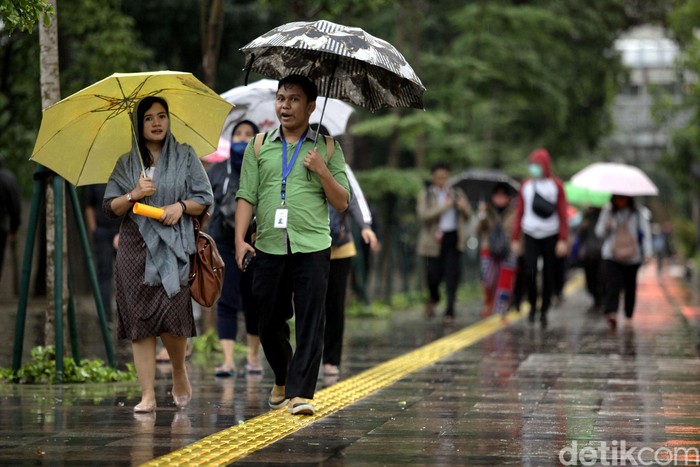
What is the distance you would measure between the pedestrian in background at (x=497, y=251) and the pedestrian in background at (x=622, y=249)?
151cm

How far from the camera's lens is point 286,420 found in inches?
316

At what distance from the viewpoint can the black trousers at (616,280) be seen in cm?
1708

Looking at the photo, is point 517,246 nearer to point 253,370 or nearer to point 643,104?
point 253,370

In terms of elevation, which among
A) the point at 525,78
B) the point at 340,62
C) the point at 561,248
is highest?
the point at 525,78

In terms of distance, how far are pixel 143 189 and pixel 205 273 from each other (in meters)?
0.62

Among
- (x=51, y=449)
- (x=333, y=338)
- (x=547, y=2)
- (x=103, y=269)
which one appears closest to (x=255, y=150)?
(x=51, y=449)

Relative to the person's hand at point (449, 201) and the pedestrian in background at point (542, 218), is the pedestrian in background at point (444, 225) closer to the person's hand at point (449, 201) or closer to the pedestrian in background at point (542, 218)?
the person's hand at point (449, 201)

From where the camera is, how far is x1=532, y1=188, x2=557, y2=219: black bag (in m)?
17.0

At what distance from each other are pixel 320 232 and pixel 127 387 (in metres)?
2.31

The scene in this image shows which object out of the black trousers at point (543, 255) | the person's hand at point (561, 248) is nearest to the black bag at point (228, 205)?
the person's hand at point (561, 248)

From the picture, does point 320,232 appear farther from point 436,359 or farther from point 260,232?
point 436,359

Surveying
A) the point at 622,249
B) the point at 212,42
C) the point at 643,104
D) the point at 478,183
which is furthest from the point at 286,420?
the point at 643,104

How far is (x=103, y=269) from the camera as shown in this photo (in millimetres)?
15547

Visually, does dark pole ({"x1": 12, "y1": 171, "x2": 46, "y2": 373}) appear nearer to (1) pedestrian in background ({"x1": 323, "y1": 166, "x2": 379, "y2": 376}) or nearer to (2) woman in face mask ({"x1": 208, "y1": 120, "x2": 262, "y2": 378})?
(2) woman in face mask ({"x1": 208, "y1": 120, "x2": 262, "y2": 378})
